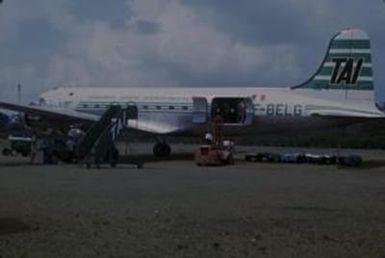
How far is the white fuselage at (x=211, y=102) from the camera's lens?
43.1 m

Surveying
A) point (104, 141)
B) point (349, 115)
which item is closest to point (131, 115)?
point (104, 141)

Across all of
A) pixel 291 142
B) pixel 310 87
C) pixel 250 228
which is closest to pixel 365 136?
pixel 291 142

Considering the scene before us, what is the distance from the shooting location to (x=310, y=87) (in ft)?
146

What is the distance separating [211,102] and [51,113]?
27.0 ft

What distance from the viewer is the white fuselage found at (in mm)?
43062

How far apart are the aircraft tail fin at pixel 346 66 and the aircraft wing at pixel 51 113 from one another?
1156 cm

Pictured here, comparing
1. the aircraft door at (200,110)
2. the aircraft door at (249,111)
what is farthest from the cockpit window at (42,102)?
the aircraft door at (249,111)

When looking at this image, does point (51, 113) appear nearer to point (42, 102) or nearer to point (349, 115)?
point (42, 102)

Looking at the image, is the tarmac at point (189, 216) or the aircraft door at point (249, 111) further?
the aircraft door at point (249, 111)

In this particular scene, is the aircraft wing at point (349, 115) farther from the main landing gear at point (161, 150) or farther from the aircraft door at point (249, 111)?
the main landing gear at point (161, 150)

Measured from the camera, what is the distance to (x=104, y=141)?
124ft

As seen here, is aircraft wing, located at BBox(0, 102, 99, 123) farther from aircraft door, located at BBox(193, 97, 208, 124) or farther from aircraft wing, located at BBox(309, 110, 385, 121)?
aircraft wing, located at BBox(309, 110, 385, 121)

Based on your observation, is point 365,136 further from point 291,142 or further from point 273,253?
point 273,253

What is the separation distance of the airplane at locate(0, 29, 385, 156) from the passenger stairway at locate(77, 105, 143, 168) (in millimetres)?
2386
